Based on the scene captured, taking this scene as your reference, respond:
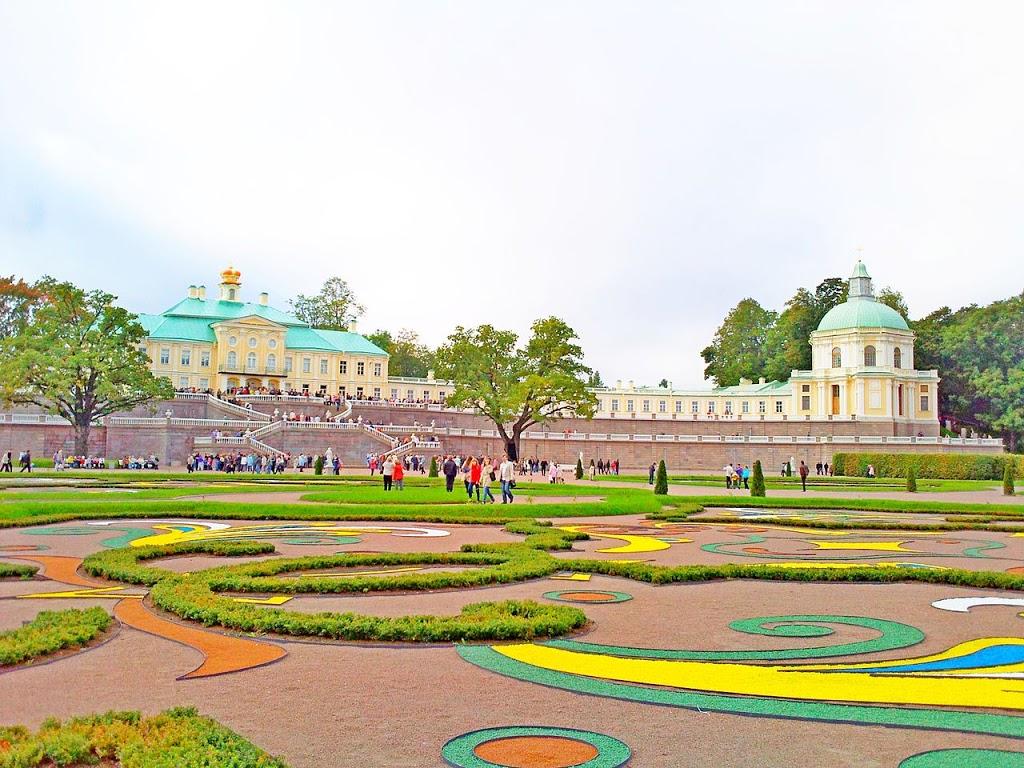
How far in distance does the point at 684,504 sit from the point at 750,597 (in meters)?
16.4

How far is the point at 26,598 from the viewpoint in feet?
34.5

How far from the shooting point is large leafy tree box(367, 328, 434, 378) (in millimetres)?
113062

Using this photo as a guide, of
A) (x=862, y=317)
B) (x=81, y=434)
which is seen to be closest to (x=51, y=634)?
(x=81, y=434)

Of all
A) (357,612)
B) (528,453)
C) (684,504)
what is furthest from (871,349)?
(357,612)

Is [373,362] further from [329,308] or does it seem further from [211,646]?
[211,646]

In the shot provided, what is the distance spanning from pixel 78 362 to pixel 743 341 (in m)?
87.7

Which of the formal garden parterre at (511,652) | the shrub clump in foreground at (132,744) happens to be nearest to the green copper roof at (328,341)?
the formal garden parterre at (511,652)

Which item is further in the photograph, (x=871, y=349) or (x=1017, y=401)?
(x=871, y=349)

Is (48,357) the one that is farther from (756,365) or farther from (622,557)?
(756,365)

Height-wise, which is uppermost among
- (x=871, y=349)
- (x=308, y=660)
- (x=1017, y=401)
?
(x=871, y=349)

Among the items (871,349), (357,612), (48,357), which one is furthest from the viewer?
(871,349)

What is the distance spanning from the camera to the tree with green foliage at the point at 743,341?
118 meters

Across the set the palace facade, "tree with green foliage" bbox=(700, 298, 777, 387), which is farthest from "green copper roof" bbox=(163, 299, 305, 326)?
"tree with green foliage" bbox=(700, 298, 777, 387)

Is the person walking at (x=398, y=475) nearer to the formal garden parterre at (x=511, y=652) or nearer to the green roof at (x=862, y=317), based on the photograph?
the formal garden parterre at (x=511, y=652)
